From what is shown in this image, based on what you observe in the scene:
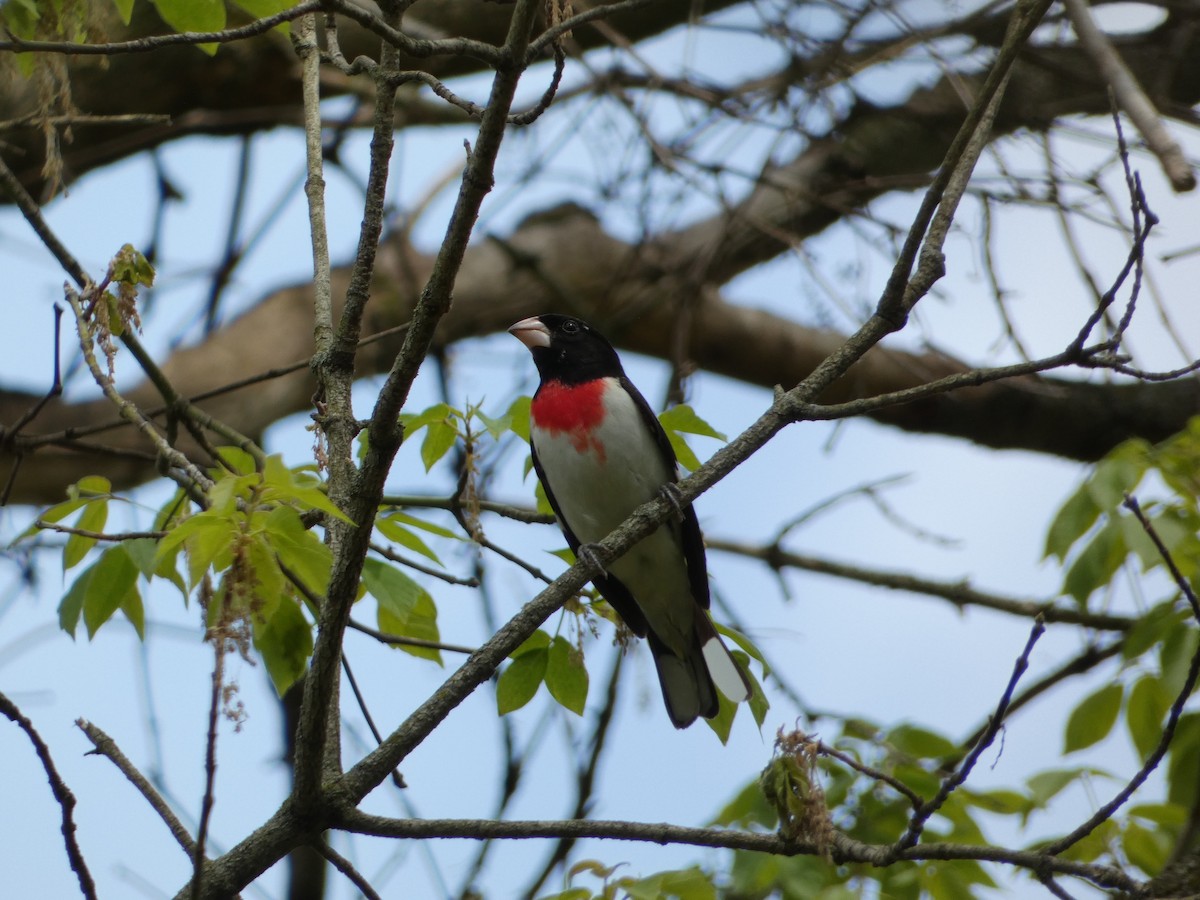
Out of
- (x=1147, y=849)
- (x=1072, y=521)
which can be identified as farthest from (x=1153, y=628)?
(x=1147, y=849)

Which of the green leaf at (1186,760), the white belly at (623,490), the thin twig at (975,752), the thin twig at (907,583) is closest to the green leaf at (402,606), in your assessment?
the thin twig at (975,752)

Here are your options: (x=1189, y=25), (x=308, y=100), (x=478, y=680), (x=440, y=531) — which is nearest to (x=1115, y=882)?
(x=478, y=680)

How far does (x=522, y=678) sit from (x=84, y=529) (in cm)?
114

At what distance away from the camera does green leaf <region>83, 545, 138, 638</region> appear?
302cm

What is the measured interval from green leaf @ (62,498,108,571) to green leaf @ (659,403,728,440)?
1.45 meters

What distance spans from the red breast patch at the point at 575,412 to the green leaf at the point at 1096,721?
1.97m

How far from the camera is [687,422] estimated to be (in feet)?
11.3

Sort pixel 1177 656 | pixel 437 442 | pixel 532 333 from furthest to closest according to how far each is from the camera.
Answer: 1. pixel 532 333
2. pixel 1177 656
3. pixel 437 442

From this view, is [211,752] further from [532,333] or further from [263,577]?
[532,333]

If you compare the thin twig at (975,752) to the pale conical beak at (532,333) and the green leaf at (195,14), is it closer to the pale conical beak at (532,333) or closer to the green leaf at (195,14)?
the green leaf at (195,14)

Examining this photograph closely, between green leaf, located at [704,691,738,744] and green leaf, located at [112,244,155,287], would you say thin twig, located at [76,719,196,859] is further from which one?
green leaf, located at [704,691,738,744]

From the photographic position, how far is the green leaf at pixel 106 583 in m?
3.02

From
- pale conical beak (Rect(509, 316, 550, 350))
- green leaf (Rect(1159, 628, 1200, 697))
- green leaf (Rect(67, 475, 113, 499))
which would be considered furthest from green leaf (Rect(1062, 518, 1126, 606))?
green leaf (Rect(67, 475, 113, 499))

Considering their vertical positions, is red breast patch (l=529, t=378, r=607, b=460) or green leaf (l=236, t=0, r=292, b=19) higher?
red breast patch (l=529, t=378, r=607, b=460)
